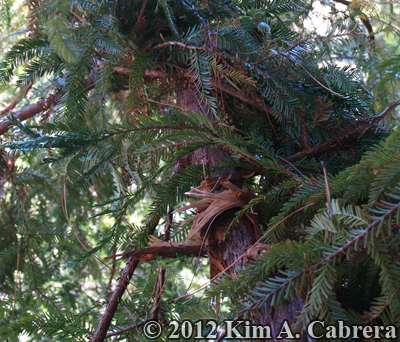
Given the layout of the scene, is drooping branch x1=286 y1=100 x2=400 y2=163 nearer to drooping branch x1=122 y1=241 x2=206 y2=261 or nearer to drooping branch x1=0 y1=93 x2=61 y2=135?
drooping branch x1=122 y1=241 x2=206 y2=261

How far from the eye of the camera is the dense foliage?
0.52m

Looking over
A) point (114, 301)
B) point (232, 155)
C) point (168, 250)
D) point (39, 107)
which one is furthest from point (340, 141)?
point (39, 107)

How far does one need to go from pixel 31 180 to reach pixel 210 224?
3.36 ft

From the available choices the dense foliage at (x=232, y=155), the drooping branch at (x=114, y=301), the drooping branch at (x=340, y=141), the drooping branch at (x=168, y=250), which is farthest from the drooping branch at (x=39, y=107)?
the drooping branch at (x=340, y=141)

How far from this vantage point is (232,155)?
82 centimetres

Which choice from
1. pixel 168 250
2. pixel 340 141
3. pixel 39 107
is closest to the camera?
pixel 168 250

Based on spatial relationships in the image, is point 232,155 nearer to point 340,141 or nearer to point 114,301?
point 340,141

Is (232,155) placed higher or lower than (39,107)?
lower

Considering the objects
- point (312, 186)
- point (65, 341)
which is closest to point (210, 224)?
point (312, 186)

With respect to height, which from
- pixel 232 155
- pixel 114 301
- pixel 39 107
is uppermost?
pixel 39 107

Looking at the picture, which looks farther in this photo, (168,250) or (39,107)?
(39,107)

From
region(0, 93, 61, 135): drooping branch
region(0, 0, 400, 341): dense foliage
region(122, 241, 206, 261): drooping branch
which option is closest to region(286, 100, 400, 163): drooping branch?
region(0, 0, 400, 341): dense foliage

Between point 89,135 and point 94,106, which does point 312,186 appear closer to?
point 89,135

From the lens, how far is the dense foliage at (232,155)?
1.71 feet
